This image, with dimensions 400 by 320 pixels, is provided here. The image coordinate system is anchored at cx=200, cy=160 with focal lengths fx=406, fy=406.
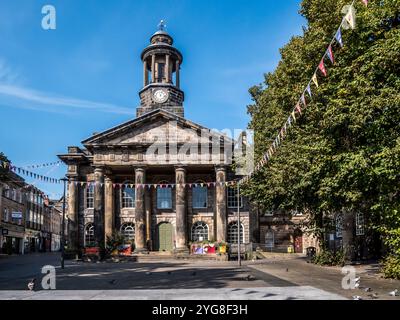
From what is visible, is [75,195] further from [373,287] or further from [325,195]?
[373,287]

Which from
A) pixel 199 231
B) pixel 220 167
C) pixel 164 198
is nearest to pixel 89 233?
pixel 164 198

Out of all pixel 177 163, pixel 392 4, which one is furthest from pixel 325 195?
pixel 177 163

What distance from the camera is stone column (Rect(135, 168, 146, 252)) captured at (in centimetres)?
3647

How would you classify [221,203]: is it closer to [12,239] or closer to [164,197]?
[164,197]

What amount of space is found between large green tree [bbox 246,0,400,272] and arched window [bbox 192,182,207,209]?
57.6 ft

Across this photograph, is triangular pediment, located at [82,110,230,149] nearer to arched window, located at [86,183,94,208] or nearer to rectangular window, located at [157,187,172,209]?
rectangular window, located at [157,187,172,209]

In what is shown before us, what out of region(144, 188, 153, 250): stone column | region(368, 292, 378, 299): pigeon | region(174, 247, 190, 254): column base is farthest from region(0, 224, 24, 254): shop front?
region(368, 292, 378, 299): pigeon

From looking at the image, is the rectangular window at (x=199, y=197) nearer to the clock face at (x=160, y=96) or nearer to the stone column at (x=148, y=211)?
the stone column at (x=148, y=211)

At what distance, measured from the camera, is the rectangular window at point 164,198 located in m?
41.6

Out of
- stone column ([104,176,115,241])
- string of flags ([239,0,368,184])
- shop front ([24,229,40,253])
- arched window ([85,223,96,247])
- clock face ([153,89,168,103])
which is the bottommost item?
shop front ([24,229,40,253])

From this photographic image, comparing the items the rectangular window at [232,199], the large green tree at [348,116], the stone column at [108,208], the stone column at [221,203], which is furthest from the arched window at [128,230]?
the large green tree at [348,116]

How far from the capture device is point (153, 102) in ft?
147

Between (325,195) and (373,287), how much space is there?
230 inches

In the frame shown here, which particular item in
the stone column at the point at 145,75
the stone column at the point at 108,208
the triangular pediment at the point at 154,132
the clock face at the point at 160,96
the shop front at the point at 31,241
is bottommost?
the shop front at the point at 31,241
